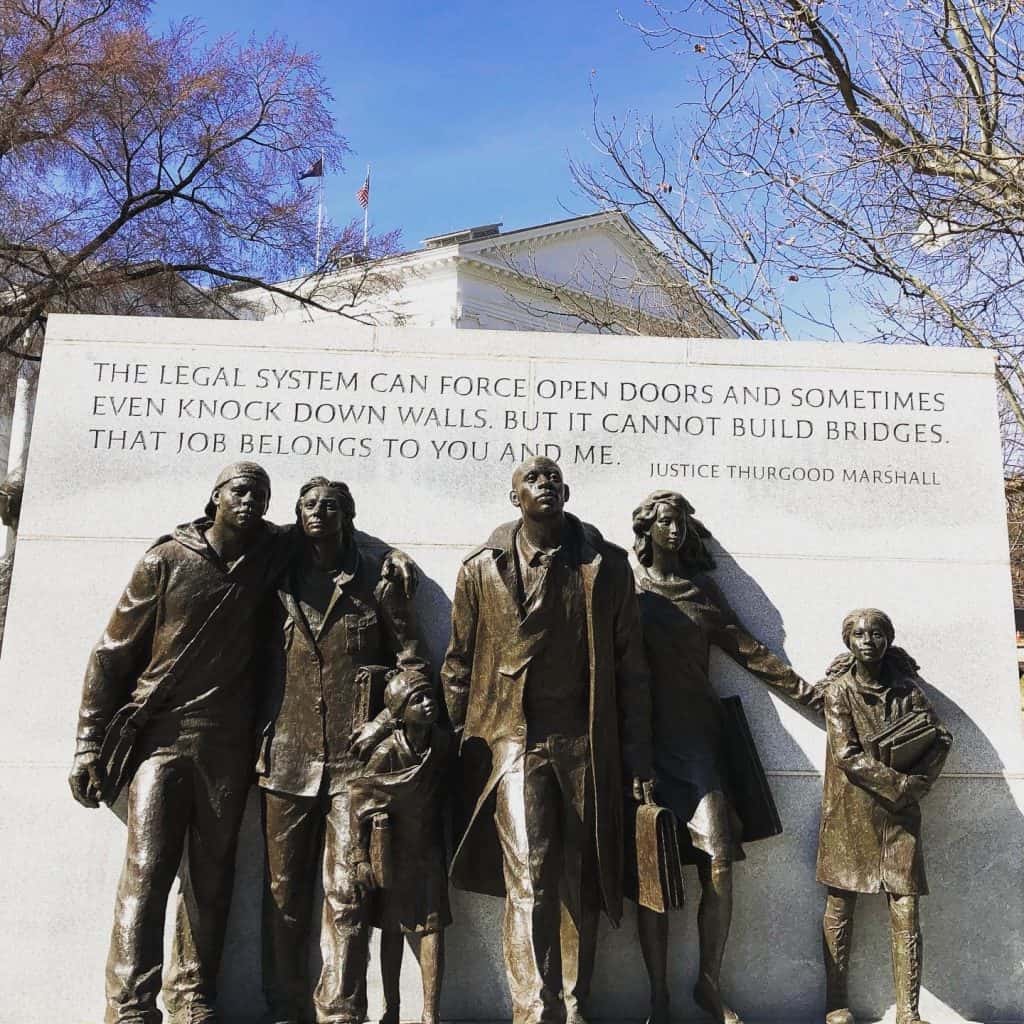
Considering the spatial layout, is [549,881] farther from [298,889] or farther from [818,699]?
[818,699]

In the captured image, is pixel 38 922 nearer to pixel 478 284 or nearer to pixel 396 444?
pixel 396 444

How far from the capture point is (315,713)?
684 centimetres

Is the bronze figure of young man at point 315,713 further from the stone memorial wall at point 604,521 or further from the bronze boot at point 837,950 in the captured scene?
the bronze boot at point 837,950

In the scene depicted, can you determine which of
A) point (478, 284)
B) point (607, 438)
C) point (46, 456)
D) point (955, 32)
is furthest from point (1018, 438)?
point (478, 284)

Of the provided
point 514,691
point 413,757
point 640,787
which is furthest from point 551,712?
point 413,757

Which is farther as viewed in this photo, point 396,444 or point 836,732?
point 396,444

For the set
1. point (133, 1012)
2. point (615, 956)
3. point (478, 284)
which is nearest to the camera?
point (133, 1012)

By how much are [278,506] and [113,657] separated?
1448mm

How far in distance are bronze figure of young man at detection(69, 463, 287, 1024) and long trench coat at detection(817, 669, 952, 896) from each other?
326 centimetres

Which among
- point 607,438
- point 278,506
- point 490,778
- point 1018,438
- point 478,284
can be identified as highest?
point 478,284

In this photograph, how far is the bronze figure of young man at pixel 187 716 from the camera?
661 centimetres

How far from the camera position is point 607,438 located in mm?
8031

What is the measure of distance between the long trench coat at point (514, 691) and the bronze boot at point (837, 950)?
1353mm

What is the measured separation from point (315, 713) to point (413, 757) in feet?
2.31
